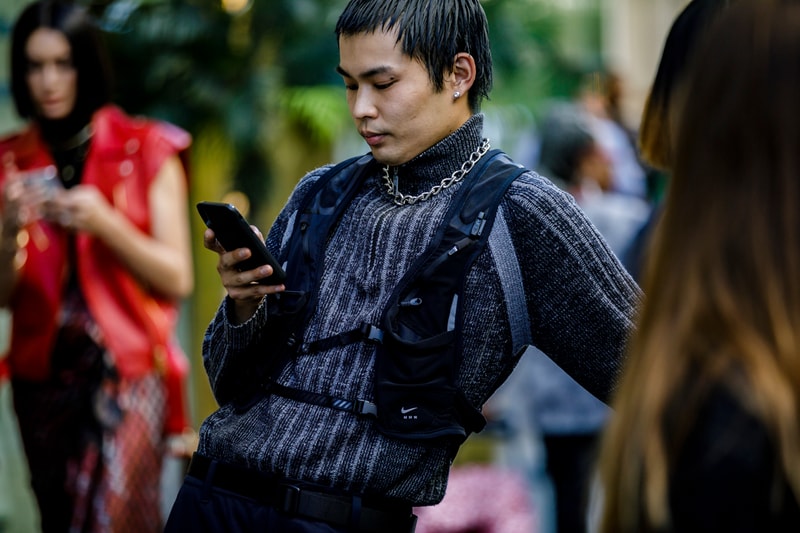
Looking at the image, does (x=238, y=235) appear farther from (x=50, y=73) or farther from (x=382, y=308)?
(x=50, y=73)

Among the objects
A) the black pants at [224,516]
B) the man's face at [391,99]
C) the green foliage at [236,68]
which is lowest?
the black pants at [224,516]

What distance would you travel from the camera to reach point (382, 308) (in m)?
2.59

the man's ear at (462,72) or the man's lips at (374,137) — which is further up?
the man's ear at (462,72)

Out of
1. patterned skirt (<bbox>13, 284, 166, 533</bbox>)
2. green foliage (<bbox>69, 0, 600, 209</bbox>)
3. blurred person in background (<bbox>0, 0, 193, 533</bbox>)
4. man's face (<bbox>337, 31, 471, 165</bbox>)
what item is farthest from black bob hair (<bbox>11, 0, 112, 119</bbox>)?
man's face (<bbox>337, 31, 471, 165</bbox>)

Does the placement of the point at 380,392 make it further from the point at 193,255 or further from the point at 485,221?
the point at 193,255

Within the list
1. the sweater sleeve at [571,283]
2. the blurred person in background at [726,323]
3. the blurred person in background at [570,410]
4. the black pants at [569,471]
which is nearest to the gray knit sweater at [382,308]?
the sweater sleeve at [571,283]

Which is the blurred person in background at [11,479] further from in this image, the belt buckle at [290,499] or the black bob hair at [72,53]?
the belt buckle at [290,499]

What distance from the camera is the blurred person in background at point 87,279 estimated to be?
422 cm

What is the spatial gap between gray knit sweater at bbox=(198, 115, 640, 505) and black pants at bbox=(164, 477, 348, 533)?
7cm

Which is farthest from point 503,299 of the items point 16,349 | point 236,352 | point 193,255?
point 193,255

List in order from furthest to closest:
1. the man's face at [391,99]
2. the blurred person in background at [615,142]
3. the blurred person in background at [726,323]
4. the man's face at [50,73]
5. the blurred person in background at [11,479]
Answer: the blurred person in background at [615,142] < the blurred person in background at [11,479] < the man's face at [50,73] < the man's face at [391,99] < the blurred person in background at [726,323]

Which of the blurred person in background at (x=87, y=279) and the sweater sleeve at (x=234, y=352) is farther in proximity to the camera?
the blurred person in background at (x=87, y=279)

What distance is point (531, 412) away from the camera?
559cm

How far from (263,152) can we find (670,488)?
16.9 ft
